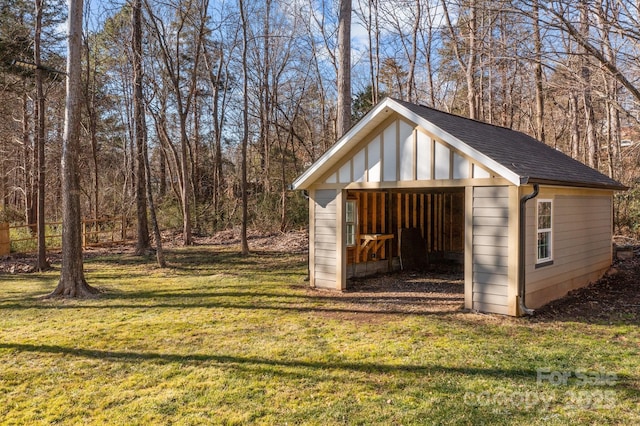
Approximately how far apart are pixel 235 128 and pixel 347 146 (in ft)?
58.1

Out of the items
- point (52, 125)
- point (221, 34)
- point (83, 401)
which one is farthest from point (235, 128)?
point (83, 401)

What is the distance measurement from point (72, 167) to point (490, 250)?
797cm

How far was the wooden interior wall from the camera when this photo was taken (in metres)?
10.2

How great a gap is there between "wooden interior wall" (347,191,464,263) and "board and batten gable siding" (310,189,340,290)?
983 mm

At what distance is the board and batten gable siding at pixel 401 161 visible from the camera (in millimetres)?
7083

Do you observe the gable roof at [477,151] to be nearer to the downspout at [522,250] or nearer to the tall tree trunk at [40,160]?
the downspout at [522,250]

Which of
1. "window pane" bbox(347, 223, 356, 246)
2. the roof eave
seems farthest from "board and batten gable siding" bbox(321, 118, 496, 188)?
"window pane" bbox(347, 223, 356, 246)

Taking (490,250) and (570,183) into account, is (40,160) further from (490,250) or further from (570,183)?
(570,183)

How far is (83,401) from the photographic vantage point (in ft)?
12.9

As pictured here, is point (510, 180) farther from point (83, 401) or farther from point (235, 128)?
point (235, 128)

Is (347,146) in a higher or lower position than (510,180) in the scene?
higher

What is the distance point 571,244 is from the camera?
8.09m

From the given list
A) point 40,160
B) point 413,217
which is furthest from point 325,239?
point 40,160

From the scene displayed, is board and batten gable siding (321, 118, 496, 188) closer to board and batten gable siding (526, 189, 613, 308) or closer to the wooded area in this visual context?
board and batten gable siding (526, 189, 613, 308)
